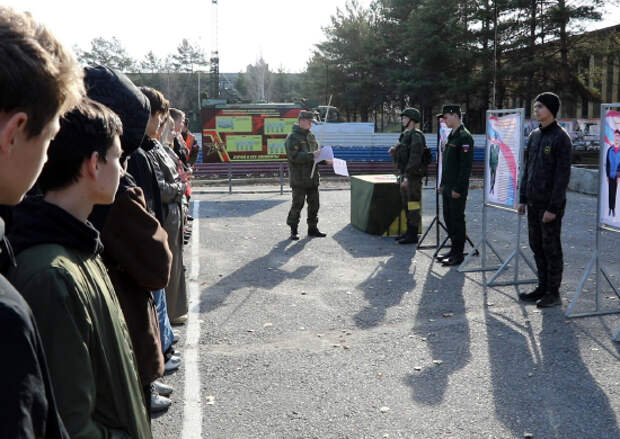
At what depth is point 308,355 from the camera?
530cm

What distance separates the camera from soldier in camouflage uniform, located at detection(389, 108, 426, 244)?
1013cm

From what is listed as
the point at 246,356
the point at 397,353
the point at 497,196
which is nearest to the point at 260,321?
the point at 246,356

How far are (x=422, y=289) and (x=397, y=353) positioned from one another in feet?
7.35

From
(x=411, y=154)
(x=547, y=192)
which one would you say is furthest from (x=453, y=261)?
(x=547, y=192)

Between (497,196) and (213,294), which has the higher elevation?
(497,196)

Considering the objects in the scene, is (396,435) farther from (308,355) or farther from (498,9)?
(498,9)

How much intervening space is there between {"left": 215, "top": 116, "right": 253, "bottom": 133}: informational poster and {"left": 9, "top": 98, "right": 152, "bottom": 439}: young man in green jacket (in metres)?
19.1

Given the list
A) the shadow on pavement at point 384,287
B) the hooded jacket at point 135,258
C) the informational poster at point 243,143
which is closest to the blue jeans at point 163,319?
the hooded jacket at point 135,258

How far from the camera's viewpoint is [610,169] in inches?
239

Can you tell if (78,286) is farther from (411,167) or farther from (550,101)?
(411,167)

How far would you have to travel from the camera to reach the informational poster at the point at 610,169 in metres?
5.98

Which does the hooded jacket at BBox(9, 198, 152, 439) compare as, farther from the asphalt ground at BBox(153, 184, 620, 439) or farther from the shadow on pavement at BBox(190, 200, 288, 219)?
the shadow on pavement at BBox(190, 200, 288, 219)

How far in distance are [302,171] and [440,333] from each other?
18.8 ft

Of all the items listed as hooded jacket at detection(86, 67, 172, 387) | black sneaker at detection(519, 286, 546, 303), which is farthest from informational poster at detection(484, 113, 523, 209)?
hooded jacket at detection(86, 67, 172, 387)
